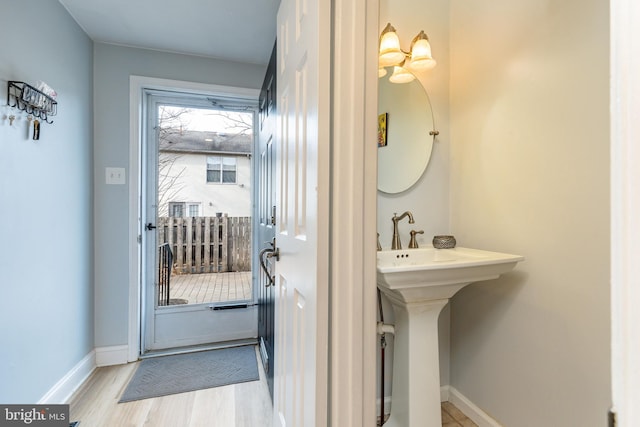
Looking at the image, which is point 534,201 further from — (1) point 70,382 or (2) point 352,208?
(1) point 70,382

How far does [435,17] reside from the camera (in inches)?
70.2

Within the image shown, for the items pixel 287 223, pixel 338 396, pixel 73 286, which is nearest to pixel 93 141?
pixel 73 286

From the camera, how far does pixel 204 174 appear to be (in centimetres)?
257

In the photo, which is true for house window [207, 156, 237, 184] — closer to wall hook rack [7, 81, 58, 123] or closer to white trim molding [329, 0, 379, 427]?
wall hook rack [7, 81, 58, 123]

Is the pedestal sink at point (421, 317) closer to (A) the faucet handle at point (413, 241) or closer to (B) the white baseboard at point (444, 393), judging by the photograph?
(A) the faucet handle at point (413, 241)

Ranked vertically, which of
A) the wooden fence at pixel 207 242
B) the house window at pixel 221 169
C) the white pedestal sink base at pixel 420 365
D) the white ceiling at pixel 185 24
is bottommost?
the white pedestal sink base at pixel 420 365

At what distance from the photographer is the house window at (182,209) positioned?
8.19 feet

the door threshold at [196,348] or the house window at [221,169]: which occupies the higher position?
the house window at [221,169]

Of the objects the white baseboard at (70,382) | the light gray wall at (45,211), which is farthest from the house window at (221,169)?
the white baseboard at (70,382)

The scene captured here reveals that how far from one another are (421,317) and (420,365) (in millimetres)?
220

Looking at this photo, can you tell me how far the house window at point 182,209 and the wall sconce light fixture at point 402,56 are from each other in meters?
1.81

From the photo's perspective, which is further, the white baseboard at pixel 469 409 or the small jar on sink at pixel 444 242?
the small jar on sink at pixel 444 242

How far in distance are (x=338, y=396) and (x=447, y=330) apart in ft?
4.33

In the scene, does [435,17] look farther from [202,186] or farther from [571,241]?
[202,186]
